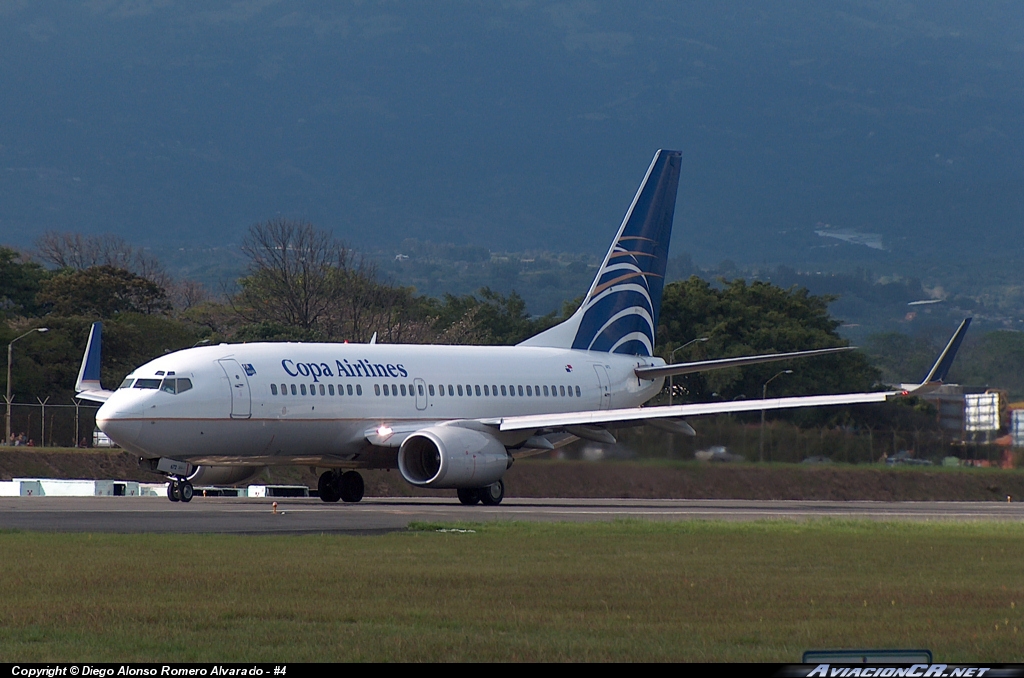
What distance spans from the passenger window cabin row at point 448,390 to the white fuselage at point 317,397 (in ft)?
0.08

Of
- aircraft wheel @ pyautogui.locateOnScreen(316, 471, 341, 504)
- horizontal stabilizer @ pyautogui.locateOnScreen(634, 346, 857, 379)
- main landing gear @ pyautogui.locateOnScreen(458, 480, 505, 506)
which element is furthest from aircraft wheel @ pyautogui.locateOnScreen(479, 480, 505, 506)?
horizontal stabilizer @ pyautogui.locateOnScreen(634, 346, 857, 379)

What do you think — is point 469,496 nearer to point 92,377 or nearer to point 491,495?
point 491,495

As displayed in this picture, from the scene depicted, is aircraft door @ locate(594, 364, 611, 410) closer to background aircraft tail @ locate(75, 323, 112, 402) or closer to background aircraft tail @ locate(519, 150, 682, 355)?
background aircraft tail @ locate(519, 150, 682, 355)

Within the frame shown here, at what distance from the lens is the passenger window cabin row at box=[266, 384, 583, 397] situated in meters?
34.7

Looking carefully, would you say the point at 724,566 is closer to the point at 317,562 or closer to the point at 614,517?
the point at 317,562

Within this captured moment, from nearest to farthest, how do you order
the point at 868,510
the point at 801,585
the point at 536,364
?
1. the point at 801,585
2. the point at 868,510
3. the point at 536,364

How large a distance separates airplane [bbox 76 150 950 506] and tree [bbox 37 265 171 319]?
4814 cm

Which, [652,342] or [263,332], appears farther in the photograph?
[263,332]

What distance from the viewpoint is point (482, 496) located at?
3594 cm

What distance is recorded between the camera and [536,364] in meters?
40.8

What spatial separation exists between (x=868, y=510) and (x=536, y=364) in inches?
384

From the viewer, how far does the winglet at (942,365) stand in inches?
1264
